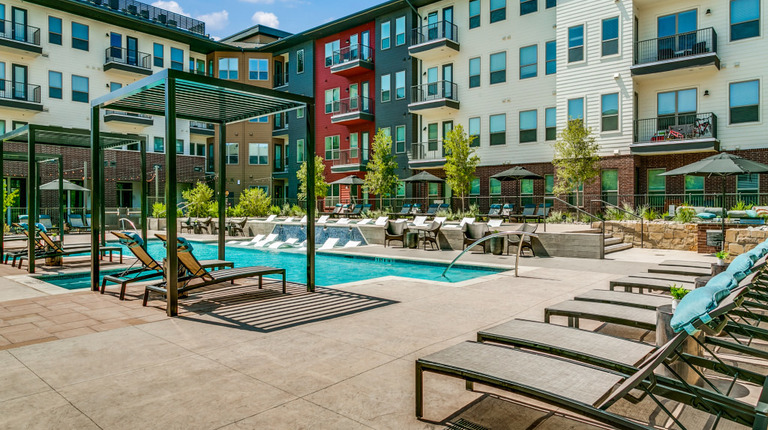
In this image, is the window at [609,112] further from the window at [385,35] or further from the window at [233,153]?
the window at [233,153]

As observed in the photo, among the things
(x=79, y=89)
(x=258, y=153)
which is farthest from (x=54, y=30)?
(x=258, y=153)

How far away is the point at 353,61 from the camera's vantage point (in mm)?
32250

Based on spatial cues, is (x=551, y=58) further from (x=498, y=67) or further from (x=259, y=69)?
(x=259, y=69)

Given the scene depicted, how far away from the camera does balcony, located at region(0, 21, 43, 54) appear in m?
28.1

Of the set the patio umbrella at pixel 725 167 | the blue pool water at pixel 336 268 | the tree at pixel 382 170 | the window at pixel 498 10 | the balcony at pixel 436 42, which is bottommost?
the blue pool water at pixel 336 268

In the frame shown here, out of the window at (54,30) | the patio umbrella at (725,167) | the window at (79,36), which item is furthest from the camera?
the window at (79,36)

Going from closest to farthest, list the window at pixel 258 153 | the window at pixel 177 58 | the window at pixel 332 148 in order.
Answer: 1. the window at pixel 332 148
2. the window at pixel 177 58
3. the window at pixel 258 153

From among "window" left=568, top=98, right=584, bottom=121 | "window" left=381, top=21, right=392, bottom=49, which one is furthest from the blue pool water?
"window" left=381, top=21, right=392, bottom=49

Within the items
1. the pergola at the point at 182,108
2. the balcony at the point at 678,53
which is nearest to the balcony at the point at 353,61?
the balcony at the point at 678,53

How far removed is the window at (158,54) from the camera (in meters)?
35.7

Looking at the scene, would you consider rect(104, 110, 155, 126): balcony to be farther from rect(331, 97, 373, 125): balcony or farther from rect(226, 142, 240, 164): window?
rect(331, 97, 373, 125): balcony

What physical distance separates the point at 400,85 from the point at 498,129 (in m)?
8.00

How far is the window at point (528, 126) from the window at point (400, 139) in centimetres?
817

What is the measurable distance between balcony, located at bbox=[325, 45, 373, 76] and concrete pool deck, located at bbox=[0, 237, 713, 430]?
27.1m
